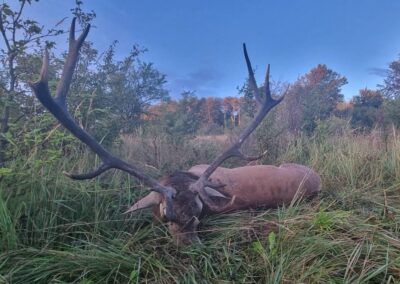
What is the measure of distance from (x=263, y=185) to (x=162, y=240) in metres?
1.44

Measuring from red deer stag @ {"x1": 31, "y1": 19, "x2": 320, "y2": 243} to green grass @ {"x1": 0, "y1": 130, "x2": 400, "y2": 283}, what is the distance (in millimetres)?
149

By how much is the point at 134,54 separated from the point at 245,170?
4995 millimetres

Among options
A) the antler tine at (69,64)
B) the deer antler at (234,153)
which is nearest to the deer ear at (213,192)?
the deer antler at (234,153)

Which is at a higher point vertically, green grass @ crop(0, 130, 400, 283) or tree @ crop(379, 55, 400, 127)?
tree @ crop(379, 55, 400, 127)

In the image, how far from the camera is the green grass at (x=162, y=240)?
2455 millimetres

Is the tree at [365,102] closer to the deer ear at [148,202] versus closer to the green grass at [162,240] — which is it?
the green grass at [162,240]

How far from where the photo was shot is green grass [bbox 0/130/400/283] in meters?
2.46

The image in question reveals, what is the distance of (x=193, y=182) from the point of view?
11.7ft

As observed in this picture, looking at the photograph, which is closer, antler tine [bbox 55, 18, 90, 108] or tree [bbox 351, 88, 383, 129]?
antler tine [bbox 55, 18, 90, 108]

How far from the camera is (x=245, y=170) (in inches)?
171

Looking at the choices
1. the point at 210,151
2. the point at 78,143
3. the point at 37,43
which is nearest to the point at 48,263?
the point at 78,143

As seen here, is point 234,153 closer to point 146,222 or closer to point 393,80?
point 146,222

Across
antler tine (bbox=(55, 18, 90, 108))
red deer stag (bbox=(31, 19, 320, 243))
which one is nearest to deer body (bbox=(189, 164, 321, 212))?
red deer stag (bbox=(31, 19, 320, 243))

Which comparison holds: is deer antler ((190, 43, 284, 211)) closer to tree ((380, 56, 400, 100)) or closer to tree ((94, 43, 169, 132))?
tree ((94, 43, 169, 132))
